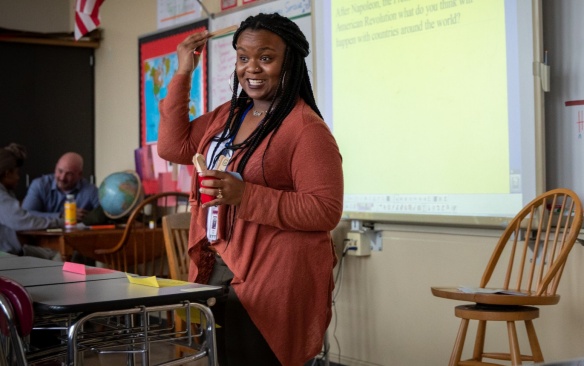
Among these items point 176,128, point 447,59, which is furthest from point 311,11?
point 176,128

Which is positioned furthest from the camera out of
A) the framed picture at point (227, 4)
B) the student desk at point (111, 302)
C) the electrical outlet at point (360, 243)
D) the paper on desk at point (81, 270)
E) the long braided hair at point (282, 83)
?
the framed picture at point (227, 4)

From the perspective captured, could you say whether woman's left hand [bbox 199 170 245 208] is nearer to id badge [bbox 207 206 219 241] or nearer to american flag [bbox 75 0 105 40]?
id badge [bbox 207 206 219 241]

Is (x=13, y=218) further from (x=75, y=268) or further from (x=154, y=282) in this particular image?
(x=154, y=282)

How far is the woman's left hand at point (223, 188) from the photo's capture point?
6.35 ft

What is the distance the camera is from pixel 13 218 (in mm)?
4887

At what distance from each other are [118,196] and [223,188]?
326cm

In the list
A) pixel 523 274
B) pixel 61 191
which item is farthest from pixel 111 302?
pixel 61 191

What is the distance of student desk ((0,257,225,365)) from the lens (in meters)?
1.82

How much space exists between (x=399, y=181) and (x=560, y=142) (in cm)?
73

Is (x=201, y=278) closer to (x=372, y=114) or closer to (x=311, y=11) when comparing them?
(x=372, y=114)

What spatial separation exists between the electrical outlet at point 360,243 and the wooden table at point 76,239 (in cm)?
163

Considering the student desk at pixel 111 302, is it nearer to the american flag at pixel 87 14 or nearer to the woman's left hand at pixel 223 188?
the woman's left hand at pixel 223 188

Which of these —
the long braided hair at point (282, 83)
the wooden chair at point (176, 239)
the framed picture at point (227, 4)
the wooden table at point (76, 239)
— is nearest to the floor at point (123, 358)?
the wooden chair at point (176, 239)

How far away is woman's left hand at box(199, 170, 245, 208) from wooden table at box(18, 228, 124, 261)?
9.56 feet
